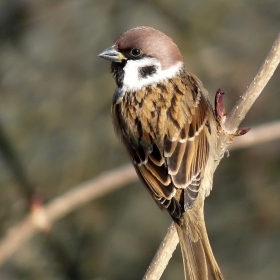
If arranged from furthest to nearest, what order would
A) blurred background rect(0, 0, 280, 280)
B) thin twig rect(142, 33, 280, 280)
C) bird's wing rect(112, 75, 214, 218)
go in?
blurred background rect(0, 0, 280, 280)
bird's wing rect(112, 75, 214, 218)
thin twig rect(142, 33, 280, 280)

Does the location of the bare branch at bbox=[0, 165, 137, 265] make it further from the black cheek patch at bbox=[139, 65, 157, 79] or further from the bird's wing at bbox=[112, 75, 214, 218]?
the black cheek patch at bbox=[139, 65, 157, 79]

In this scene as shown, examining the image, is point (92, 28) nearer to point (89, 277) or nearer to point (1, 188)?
point (1, 188)

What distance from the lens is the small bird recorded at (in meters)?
4.28

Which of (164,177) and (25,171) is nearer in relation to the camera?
(164,177)

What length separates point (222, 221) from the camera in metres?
9.70

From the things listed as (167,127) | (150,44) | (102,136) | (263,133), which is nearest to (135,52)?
(150,44)

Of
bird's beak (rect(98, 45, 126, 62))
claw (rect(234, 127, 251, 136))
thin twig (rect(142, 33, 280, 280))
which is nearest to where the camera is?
thin twig (rect(142, 33, 280, 280))

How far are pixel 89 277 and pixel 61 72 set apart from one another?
2844 millimetres

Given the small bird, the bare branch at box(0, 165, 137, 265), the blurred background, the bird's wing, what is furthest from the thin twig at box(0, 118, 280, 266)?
the blurred background

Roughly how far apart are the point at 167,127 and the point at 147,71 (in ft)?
1.73

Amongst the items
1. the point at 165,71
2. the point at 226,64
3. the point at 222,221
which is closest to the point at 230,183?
the point at 222,221

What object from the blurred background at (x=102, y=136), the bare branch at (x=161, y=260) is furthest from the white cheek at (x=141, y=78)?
the blurred background at (x=102, y=136)

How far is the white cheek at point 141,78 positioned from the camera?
16.0 feet

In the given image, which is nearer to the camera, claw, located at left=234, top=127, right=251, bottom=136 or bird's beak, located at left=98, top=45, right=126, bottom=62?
claw, located at left=234, top=127, right=251, bottom=136
